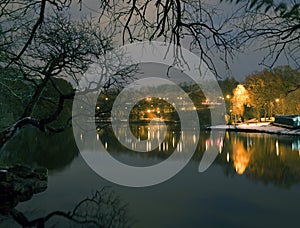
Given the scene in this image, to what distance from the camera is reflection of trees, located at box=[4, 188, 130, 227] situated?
6.88m

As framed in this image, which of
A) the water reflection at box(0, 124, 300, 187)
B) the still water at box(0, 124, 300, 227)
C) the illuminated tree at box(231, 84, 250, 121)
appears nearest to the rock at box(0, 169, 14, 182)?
the still water at box(0, 124, 300, 227)

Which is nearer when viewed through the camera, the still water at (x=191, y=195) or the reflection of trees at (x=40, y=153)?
the still water at (x=191, y=195)

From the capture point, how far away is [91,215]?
732 centimetres

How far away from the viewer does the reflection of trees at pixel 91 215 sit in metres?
6.88

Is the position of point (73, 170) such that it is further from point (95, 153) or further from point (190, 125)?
point (190, 125)

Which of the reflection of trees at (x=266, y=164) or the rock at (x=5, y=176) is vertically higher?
the rock at (x=5, y=176)

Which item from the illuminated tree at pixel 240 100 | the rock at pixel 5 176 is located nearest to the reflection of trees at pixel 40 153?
the rock at pixel 5 176

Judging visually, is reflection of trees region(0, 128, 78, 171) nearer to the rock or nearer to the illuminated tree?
the rock

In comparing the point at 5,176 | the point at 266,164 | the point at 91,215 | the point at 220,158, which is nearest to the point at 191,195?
the point at 91,215

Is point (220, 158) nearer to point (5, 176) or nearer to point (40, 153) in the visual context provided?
point (40, 153)

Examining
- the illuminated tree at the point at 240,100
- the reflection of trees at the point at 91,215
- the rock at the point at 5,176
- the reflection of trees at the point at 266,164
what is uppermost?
the illuminated tree at the point at 240,100

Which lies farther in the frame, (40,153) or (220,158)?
(40,153)

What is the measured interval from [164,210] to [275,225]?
91.2 inches

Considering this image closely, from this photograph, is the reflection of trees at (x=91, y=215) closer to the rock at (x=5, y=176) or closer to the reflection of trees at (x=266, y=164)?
the rock at (x=5, y=176)
